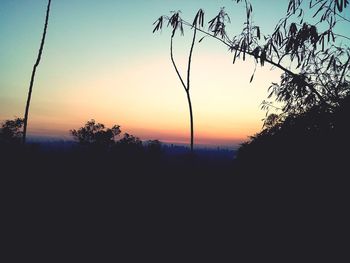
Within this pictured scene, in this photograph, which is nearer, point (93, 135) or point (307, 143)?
point (307, 143)

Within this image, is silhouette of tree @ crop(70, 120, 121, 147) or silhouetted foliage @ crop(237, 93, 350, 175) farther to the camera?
silhouette of tree @ crop(70, 120, 121, 147)

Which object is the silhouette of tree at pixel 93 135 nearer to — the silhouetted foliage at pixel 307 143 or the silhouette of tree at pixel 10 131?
the silhouette of tree at pixel 10 131

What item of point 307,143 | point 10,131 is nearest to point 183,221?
point 307,143

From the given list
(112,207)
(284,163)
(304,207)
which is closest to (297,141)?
(284,163)

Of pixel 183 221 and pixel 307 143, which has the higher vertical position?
pixel 307 143

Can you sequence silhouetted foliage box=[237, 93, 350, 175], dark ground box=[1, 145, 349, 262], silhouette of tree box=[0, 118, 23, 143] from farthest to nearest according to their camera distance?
1. silhouette of tree box=[0, 118, 23, 143]
2. silhouetted foliage box=[237, 93, 350, 175]
3. dark ground box=[1, 145, 349, 262]

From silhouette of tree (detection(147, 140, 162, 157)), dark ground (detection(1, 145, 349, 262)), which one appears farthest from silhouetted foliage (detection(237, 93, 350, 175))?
silhouette of tree (detection(147, 140, 162, 157))

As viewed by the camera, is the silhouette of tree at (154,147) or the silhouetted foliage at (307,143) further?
Answer: the silhouette of tree at (154,147)

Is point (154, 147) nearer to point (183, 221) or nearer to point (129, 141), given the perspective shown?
point (129, 141)

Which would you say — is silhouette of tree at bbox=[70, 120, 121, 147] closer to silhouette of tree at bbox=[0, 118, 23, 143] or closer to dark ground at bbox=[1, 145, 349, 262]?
silhouette of tree at bbox=[0, 118, 23, 143]

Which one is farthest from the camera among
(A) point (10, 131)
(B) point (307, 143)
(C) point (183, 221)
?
(A) point (10, 131)

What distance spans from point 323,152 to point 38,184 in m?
14.5

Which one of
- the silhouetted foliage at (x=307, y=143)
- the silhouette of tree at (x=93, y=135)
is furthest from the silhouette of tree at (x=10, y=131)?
the silhouetted foliage at (x=307, y=143)

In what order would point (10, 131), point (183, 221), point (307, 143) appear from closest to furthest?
1. point (183, 221)
2. point (307, 143)
3. point (10, 131)
